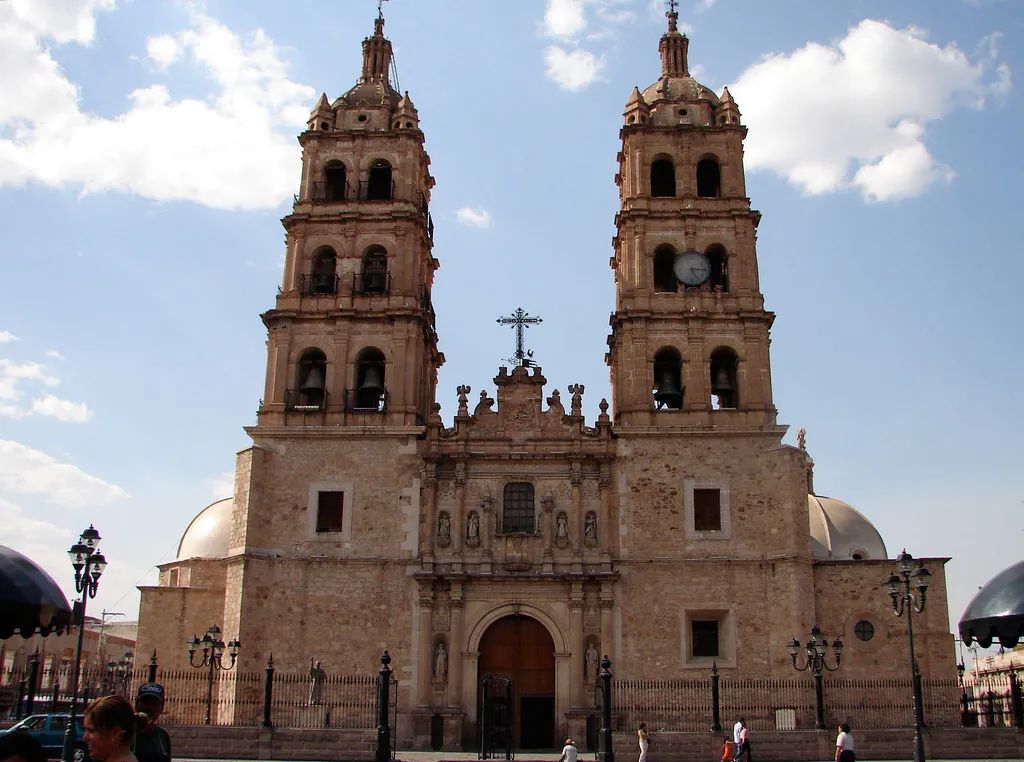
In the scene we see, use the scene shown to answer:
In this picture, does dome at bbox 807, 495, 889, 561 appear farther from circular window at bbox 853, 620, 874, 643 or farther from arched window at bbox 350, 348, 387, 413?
arched window at bbox 350, 348, 387, 413

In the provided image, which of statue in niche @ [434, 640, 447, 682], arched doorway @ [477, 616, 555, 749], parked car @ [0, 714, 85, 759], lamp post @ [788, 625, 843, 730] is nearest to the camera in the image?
parked car @ [0, 714, 85, 759]

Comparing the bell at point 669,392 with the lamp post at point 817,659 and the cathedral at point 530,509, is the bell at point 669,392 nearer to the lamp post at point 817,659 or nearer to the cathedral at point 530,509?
the cathedral at point 530,509

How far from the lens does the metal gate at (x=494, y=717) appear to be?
85.6ft

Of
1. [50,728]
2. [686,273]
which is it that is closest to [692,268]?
[686,273]

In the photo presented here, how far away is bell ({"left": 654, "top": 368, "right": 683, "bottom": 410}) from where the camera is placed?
32.3 metres

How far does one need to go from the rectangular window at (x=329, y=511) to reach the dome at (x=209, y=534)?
687cm

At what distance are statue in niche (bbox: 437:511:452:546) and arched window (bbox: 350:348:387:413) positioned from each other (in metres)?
3.91

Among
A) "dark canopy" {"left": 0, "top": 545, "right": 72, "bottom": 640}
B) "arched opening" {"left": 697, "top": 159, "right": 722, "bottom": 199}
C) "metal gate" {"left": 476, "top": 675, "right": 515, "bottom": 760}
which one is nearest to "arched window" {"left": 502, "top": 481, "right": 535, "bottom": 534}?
"metal gate" {"left": 476, "top": 675, "right": 515, "bottom": 760}

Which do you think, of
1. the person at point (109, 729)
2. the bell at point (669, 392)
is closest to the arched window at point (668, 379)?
the bell at point (669, 392)

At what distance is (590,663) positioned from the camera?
29453 millimetres

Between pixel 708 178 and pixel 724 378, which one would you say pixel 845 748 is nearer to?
pixel 724 378

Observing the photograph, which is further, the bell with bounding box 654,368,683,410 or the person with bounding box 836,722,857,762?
the bell with bounding box 654,368,683,410

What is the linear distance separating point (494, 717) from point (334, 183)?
1832 centimetres

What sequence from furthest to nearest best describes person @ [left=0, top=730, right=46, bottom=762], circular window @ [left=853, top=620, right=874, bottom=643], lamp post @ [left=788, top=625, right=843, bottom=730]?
circular window @ [left=853, top=620, right=874, bottom=643] → lamp post @ [left=788, top=625, right=843, bottom=730] → person @ [left=0, top=730, right=46, bottom=762]
